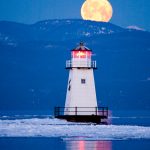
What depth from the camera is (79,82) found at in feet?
227

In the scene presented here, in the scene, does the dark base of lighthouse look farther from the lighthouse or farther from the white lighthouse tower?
the white lighthouse tower

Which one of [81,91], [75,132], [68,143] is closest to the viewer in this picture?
[68,143]

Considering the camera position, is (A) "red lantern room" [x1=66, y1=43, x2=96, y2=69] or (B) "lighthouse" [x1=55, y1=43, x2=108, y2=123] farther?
(A) "red lantern room" [x1=66, y1=43, x2=96, y2=69]

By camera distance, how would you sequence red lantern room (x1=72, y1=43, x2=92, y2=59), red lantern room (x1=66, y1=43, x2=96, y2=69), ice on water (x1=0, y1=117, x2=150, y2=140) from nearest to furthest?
1. ice on water (x1=0, y1=117, x2=150, y2=140)
2. red lantern room (x1=66, y1=43, x2=96, y2=69)
3. red lantern room (x1=72, y1=43, x2=92, y2=59)

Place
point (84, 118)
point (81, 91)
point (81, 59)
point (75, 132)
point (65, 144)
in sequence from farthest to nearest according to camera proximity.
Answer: point (81, 59), point (84, 118), point (81, 91), point (75, 132), point (65, 144)

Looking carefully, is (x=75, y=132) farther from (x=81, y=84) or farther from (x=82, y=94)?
(x=81, y=84)

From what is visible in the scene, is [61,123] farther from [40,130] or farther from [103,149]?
[103,149]

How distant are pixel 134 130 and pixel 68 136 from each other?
7.92m

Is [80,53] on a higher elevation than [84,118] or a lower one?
higher

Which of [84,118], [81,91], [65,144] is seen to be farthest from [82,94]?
[65,144]

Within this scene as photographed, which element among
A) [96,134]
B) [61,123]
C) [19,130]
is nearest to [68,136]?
[96,134]

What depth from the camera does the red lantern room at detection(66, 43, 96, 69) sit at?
227 ft

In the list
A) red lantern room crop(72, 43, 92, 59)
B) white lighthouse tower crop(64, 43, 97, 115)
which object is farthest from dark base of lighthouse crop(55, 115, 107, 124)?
red lantern room crop(72, 43, 92, 59)

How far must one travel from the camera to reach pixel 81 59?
228ft
